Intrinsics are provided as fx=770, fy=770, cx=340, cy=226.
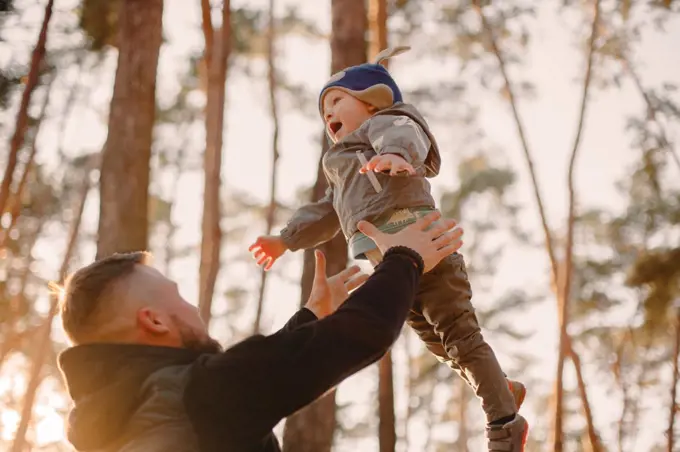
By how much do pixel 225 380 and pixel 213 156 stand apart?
30.0 feet

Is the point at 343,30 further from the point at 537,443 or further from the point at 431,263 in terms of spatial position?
the point at 537,443

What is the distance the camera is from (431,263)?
7.07 ft

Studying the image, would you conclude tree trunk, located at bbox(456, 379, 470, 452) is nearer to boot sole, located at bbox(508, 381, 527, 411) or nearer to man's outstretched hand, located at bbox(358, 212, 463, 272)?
boot sole, located at bbox(508, 381, 527, 411)

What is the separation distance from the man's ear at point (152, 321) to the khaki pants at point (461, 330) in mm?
989

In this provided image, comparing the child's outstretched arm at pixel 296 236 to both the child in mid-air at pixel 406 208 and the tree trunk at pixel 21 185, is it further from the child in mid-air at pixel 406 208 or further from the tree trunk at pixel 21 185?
the tree trunk at pixel 21 185

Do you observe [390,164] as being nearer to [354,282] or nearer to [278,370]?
[354,282]

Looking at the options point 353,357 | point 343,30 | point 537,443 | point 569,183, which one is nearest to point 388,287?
point 353,357

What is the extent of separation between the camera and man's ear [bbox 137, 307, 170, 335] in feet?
6.31

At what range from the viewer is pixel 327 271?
20.2 ft

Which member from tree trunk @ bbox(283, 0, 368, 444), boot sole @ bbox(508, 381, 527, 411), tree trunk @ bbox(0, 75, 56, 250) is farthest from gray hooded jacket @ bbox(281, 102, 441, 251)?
tree trunk @ bbox(0, 75, 56, 250)

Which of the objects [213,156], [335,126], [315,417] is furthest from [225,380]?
[213,156]

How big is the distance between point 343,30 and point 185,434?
19.0 feet

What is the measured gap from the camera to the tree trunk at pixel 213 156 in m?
9.76

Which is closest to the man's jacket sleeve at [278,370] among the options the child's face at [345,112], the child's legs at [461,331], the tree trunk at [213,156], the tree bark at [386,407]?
the child's legs at [461,331]
